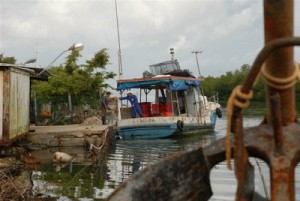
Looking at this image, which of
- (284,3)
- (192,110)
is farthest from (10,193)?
(192,110)

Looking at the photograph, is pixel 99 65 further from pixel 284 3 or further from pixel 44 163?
pixel 284 3

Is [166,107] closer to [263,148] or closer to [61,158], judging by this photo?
[61,158]

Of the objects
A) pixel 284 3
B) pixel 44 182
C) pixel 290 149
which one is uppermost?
pixel 284 3

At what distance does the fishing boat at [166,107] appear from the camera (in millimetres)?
17344

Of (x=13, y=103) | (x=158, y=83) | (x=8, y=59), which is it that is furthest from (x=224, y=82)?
(x=13, y=103)

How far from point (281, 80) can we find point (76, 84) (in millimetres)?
19702

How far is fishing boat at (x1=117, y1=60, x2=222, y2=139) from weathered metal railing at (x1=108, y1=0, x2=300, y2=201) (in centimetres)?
A: 1462

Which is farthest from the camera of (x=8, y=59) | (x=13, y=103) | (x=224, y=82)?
(x=224, y=82)

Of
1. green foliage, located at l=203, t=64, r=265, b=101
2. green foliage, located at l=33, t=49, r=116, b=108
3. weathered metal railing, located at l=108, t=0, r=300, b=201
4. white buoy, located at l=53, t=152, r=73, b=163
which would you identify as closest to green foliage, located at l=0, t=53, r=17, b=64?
green foliage, located at l=33, t=49, r=116, b=108

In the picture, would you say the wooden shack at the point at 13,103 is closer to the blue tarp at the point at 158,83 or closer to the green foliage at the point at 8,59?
the blue tarp at the point at 158,83

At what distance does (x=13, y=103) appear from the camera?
1200 centimetres

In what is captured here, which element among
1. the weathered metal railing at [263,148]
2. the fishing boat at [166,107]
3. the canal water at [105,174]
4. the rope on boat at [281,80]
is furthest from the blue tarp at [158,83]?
the rope on boat at [281,80]

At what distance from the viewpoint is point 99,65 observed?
2311cm

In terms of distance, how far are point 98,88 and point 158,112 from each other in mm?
5139
